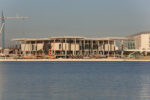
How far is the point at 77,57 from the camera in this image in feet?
578

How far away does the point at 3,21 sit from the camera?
173m

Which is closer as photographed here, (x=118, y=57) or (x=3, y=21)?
(x=3, y=21)

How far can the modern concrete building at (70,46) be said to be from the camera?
173 m

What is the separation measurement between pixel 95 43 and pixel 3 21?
5048 centimetres

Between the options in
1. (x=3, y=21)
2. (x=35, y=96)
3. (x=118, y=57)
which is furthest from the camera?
(x=118, y=57)

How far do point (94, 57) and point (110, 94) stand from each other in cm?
14422

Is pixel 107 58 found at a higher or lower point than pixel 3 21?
lower

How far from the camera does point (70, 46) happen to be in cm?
17412

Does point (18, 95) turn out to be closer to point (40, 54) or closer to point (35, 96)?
point (35, 96)

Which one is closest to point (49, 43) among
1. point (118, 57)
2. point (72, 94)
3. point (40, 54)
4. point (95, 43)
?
point (40, 54)

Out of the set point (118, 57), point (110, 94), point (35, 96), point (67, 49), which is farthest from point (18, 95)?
point (118, 57)

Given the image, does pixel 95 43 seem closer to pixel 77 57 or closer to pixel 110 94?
pixel 77 57

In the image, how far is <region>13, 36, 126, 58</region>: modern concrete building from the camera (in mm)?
173250

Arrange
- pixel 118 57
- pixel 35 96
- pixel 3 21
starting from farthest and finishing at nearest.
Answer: pixel 118 57 → pixel 3 21 → pixel 35 96
